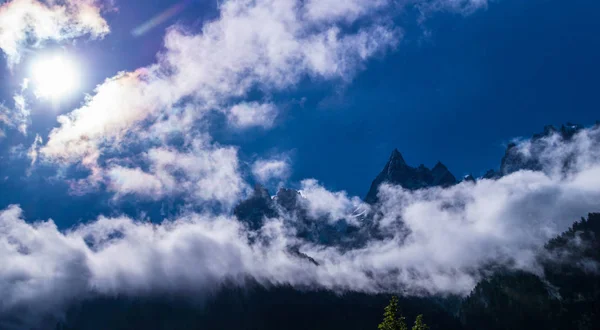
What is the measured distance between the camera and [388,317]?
5991 cm

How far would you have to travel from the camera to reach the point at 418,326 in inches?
2267

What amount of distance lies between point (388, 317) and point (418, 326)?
163 inches
